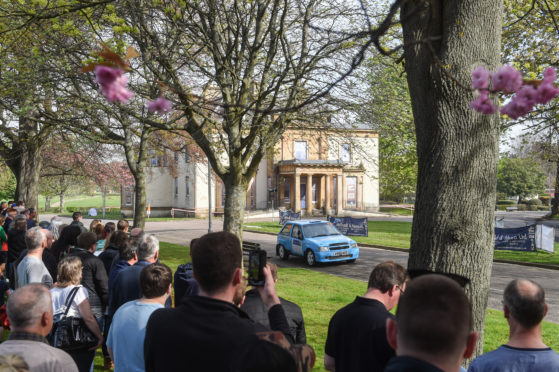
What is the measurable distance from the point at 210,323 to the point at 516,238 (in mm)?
20708

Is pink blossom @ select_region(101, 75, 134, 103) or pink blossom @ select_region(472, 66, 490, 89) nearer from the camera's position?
pink blossom @ select_region(101, 75, 134, 103)

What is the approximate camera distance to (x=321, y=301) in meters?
10.3

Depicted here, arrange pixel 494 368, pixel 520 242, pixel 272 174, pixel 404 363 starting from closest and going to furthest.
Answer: pixel 404 363, pixel 494 368, pixel 520 242, pixel 272 174

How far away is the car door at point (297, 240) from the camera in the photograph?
57.4 feet

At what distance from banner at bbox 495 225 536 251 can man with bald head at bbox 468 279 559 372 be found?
18.6m

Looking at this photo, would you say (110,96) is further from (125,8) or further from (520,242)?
(520,242)

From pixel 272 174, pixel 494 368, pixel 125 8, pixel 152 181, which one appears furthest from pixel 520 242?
pixel 152 181

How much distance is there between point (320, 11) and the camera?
11.8 metres

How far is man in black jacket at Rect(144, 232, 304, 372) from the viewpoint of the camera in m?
2.06

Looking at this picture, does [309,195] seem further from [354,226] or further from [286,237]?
[286,237]

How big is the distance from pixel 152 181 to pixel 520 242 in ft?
138

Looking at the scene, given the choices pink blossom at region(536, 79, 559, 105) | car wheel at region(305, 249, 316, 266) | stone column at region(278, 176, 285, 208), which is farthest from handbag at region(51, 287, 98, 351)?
stone column at region(278, 176, 285, 208)

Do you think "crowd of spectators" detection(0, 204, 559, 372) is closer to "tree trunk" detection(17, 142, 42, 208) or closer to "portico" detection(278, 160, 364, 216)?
"tree trunk" detection(17, 142, 42, 208)

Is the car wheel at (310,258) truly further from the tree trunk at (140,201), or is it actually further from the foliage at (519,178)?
the foliage at (519,178)
